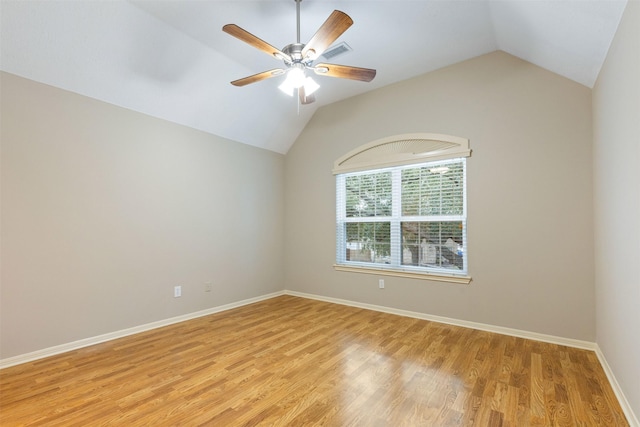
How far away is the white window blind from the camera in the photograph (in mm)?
3574

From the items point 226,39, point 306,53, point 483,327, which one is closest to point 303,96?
point 306,53

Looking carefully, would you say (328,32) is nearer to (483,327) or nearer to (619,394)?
(619,394)

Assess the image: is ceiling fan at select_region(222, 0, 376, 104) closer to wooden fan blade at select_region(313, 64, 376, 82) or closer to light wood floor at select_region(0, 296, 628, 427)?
wooden fan blade at select_region(313, 64, 376, 82)

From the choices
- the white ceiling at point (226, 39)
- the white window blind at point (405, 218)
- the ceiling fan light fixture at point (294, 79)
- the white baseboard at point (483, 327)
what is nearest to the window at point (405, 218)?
the white window blind at point (405, 218)

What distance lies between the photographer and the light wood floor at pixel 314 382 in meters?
1.81

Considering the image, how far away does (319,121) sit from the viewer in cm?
480

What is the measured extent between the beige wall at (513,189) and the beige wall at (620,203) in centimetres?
24

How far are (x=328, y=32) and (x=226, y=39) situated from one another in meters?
1.42

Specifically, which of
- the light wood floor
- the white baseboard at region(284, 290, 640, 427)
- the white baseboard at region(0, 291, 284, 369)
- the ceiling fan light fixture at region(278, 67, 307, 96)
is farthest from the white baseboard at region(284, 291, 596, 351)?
the ceiling fan light fixture at region(278, 67, 307, 96)

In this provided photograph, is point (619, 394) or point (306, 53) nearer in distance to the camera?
point (619, 394)

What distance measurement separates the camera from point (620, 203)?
1.96m

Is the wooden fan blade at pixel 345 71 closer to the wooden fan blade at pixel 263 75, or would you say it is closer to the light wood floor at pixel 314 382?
the wooden fan blade at pixel 263 75

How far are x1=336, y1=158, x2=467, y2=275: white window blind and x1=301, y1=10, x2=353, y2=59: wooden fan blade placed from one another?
83.8 inches

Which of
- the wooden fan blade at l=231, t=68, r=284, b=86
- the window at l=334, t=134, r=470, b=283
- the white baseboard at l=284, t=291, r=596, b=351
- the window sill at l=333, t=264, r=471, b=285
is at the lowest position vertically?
the white baseboard at l=284, t=291, r=596, b=351
